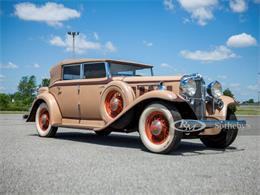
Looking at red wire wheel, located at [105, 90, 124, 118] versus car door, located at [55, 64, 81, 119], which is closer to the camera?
red wire wheel, located at [105, 90, 124, 118]

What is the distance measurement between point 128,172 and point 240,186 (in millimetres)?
1368

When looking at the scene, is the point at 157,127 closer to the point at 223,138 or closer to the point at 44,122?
the point at 223,138

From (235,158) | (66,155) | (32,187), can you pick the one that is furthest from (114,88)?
(32,187)

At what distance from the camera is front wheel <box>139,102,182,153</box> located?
588 cm

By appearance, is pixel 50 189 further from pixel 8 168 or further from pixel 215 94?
pixel 215 94

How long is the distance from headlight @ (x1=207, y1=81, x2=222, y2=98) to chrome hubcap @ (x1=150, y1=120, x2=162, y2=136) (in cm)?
144

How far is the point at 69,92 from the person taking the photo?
8469mm

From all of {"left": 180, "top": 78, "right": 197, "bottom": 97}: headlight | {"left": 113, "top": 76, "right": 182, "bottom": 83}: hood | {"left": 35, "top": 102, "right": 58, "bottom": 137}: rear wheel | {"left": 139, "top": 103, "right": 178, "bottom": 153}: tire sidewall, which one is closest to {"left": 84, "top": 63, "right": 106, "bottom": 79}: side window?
{"left": 113, "top": 76, "right": 182, "bottom": 83}: hood

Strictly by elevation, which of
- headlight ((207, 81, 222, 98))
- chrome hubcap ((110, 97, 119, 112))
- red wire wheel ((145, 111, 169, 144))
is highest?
headlight ((207, 81, 222, 98))

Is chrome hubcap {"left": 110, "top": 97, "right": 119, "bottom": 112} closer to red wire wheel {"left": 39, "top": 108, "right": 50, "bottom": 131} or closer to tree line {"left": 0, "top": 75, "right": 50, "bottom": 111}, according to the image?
red wire wheel {"left": 39, "top": 108, "right": 50, "bottom": 131}

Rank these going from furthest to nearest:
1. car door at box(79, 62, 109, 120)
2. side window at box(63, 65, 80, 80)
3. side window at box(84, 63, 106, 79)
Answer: side window at box(63, 65, 80, 80) → side window at box(84, 63, 106, 79) → car door at box(79, 62, 109, 120)

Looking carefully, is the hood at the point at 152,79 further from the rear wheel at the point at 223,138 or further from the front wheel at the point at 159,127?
the rear wheel at the point at 223,138

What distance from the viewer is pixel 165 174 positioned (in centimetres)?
433

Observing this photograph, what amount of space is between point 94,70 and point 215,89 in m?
2.74
